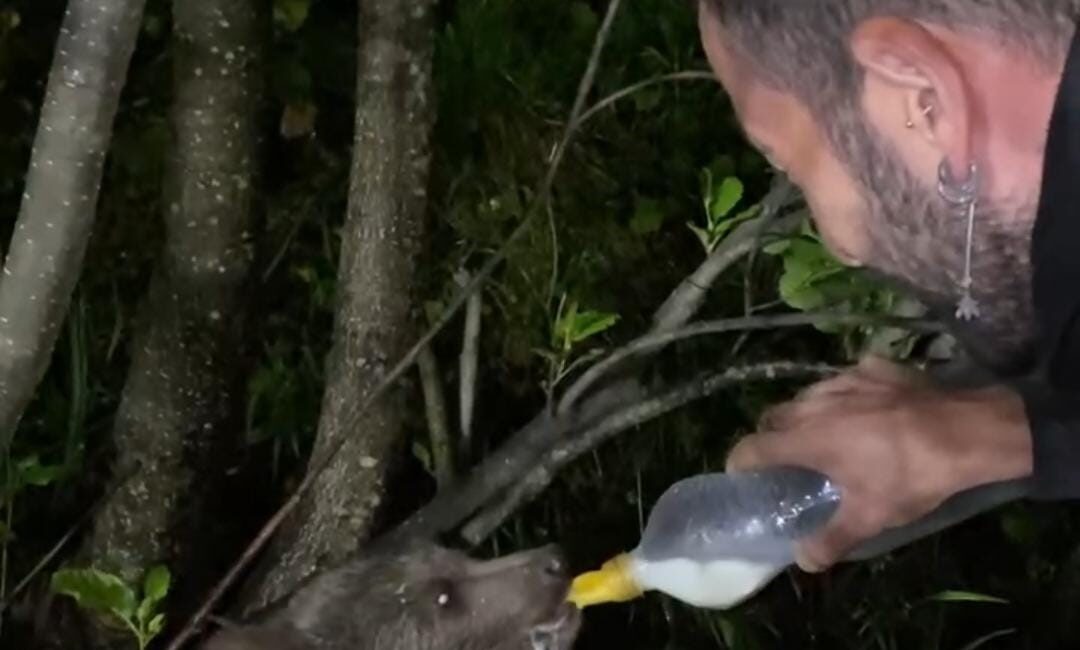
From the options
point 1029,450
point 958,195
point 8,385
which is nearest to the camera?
point 958,195

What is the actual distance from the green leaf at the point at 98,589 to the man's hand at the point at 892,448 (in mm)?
682

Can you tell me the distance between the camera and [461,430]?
1935 mm

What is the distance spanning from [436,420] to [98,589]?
43 cm

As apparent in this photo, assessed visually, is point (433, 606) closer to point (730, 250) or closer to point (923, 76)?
point (730, 250)

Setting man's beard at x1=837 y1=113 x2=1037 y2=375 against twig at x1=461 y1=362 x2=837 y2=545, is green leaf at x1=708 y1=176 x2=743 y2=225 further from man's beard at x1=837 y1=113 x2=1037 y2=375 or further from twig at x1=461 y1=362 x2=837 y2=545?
man's beard at x1=837 y1=113 x2=1037 y2=375

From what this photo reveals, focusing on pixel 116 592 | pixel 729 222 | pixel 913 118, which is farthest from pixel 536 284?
pixel 913 118

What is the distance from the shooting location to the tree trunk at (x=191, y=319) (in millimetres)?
1747

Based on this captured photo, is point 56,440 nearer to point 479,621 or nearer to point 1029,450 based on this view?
point 479,621

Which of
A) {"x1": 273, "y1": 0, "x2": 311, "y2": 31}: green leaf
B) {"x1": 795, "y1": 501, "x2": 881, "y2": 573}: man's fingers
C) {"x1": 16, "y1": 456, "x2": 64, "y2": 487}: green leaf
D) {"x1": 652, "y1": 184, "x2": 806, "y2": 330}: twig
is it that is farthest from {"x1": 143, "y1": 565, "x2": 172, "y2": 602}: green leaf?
{"x1": 273, "y1": 0, "x2": 311, "y2": 31}: green leaf

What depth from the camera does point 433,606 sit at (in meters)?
1.76

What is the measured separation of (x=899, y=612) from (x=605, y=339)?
50 cm

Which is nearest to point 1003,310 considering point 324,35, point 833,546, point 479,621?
point 833,546

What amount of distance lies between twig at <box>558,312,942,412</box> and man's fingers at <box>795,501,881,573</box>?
289 mm

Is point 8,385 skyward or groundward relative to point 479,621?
skyward
